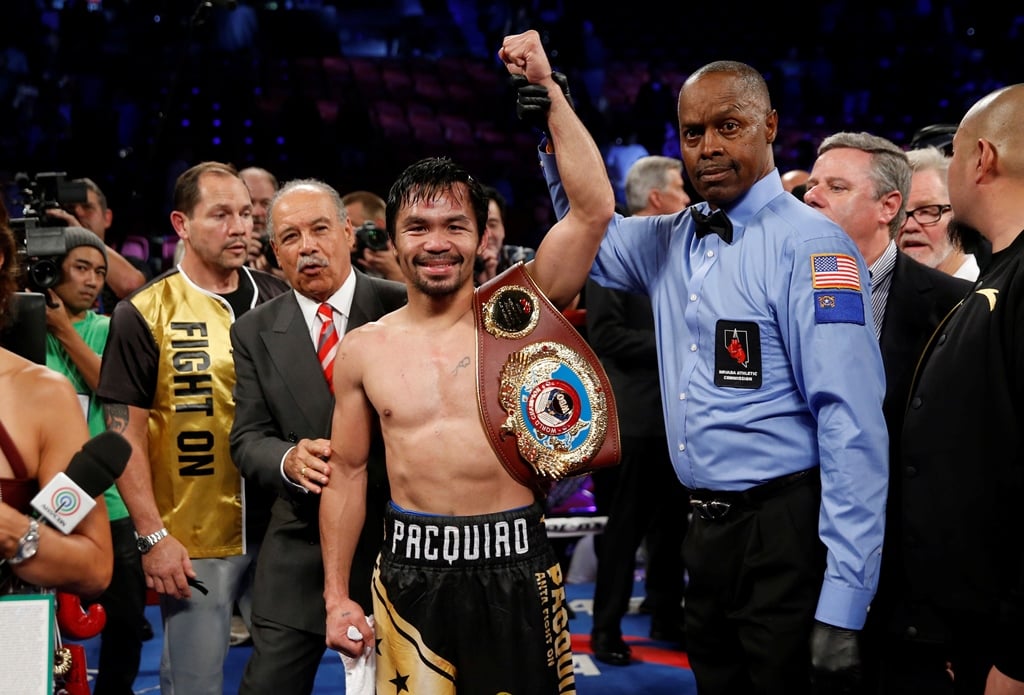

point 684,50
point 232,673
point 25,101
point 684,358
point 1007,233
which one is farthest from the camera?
point 684,50

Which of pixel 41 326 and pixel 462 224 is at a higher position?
pixel 462 224

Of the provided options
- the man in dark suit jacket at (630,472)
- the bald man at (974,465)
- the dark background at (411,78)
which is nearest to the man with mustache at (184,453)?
the man in dark suit jacket at (630,472)

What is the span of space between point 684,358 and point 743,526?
1.19 ft

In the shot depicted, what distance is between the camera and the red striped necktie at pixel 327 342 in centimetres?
258

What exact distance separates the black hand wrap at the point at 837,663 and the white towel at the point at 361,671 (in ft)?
2.89

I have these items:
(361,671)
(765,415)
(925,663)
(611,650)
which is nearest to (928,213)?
(765,415)

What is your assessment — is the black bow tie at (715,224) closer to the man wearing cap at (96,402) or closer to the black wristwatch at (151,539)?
the black wristwatch at (151,539)

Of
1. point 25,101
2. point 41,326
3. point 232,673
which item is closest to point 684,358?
point 41,326

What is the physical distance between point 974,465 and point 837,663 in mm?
436

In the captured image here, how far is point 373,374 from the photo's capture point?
2.17m

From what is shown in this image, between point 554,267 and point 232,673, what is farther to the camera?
point 232,673

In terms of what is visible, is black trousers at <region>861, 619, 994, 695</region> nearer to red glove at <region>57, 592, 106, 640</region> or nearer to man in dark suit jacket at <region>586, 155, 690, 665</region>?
red glove at <region>57, 592, 106, 640</region>

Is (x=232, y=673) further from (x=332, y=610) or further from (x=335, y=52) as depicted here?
(x=335, y=52)

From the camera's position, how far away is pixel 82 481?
1561mm
